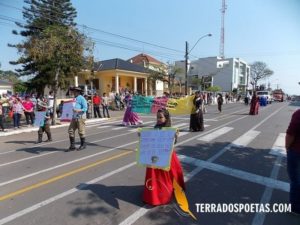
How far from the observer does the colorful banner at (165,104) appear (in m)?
13.9

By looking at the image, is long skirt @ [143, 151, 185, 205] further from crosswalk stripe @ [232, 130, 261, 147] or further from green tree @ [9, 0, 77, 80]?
green tree @ [9, 0, 77, 80]

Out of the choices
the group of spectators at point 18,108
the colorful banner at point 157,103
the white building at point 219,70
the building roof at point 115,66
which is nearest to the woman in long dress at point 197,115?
the colorful banner at point 157,103

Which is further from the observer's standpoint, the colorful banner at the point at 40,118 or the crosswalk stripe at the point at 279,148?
the colorful banner at the point at 40,118

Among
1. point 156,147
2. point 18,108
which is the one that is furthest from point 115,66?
point 156,147

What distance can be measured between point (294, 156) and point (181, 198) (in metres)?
1.88

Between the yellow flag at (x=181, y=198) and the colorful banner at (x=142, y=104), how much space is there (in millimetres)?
10537

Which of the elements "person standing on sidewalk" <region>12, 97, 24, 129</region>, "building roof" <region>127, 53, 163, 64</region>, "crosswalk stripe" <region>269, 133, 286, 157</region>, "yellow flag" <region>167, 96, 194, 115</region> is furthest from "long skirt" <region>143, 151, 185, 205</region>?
"building roof" <region>127, 53, 163, 64</region>

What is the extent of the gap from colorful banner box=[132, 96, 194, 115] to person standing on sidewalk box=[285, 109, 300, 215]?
338 inches

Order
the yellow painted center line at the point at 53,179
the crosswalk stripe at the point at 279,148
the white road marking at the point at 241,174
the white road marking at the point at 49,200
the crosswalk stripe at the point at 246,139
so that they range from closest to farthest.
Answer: the white road marking at the point at 49,200 → the yellow painted center line at the point at 53,179 → the white road marking at the point at 241,174 → the crosswalk stripe at the point at 279,148 → the crosswalk stripe at the point at 246,139

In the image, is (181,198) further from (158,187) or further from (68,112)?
(68,112)

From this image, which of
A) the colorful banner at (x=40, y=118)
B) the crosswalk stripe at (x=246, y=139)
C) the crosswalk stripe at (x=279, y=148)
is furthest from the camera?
the colorful banner at (x=40, y=118)

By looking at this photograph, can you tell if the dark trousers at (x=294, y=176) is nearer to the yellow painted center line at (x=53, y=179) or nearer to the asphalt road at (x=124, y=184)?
the asphalt road at (x=124, y=184)

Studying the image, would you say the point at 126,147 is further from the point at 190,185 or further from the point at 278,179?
the point at 278,179

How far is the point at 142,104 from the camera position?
16.1 m
